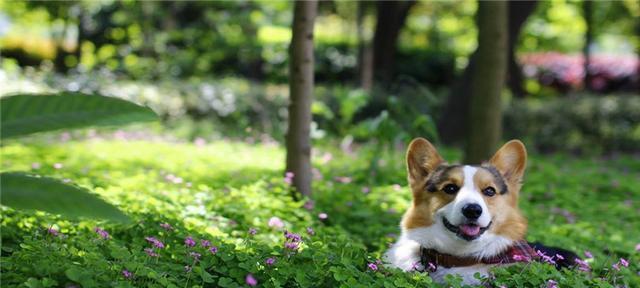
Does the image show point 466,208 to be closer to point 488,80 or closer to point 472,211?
point 472,211

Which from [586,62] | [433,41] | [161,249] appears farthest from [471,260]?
[433,41]

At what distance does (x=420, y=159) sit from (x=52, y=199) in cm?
230

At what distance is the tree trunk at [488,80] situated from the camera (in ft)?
23.2

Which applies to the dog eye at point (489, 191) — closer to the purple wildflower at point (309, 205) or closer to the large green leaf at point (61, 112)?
the purple wildflower at point (309, 205)

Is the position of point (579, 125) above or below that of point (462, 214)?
below

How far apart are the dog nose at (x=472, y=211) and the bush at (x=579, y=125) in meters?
10.2

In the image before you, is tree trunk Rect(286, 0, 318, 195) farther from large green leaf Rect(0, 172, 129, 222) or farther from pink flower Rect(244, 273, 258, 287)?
large green leaf Rect(0, 172, 129, 222)

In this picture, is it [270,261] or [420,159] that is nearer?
[270,261]

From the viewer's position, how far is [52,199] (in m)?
2.46

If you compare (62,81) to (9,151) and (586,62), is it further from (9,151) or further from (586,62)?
(586,62)

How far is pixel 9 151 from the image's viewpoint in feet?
25.2

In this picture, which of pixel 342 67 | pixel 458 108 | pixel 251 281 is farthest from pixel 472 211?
pixel 342 67

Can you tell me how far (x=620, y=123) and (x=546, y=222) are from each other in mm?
8550

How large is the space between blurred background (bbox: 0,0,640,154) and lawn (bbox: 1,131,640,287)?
1235 millimetres
